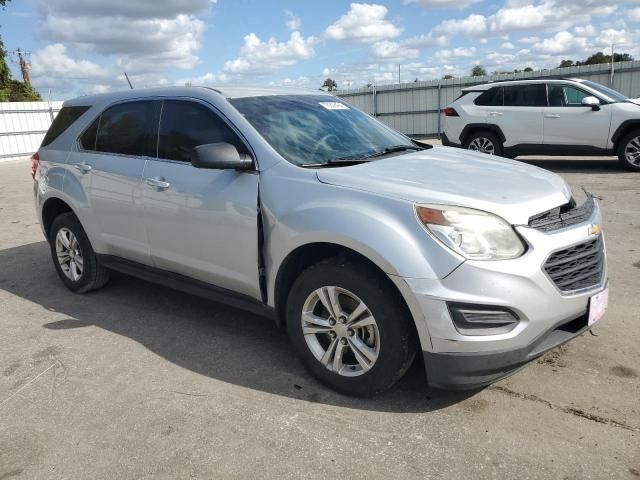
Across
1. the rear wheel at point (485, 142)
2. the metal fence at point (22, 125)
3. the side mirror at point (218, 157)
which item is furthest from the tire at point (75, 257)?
the metal fence at point (22, 125)

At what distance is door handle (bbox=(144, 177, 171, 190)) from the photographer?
154 inches

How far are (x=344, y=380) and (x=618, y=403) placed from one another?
56.8 inches

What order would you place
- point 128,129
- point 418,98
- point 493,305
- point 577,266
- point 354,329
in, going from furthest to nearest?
point 418,98 < point 128,129 < point 354,329 < point 577,266 < point 493,305

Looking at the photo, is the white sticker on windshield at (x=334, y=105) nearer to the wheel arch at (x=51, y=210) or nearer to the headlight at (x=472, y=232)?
the headlight at (x=472, y=232)

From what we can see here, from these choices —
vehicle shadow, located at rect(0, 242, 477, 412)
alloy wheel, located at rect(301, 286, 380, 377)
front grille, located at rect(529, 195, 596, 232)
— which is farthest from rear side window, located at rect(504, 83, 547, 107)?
alloy wheel, located at rect(301, 286, 380, 377)

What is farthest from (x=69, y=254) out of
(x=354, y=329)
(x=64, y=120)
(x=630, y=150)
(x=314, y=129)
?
(x=630, y=150)

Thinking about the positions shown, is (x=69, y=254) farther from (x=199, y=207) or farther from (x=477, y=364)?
(x=477, y=364)

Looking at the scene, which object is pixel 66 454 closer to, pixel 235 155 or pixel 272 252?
pixel 272 252

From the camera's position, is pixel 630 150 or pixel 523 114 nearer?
pixel 630 150

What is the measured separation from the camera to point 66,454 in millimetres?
2801

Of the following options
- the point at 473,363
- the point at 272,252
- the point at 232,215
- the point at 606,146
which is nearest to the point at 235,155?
the point at 232,215

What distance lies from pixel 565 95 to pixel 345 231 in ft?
30.5

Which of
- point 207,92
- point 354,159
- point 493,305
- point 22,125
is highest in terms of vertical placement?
point 207,92

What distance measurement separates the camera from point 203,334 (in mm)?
4180
